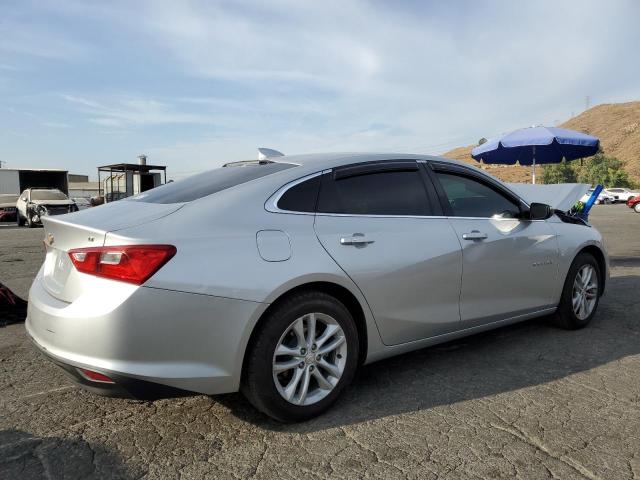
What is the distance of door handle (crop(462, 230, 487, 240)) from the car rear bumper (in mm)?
1670

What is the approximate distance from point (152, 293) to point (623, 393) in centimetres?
288

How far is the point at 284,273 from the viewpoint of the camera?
2738mm

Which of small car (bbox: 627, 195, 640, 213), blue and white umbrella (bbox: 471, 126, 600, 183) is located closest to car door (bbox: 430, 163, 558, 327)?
blue and white umbrella (bbox: 471, 126, 600, 183)

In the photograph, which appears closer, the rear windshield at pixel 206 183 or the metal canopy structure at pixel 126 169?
the rear windshield at pixel 206 183

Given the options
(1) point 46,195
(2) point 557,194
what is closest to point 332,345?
(2) point 557,194

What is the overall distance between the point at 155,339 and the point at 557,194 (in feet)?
19.0

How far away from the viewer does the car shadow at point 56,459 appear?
2.38 metres

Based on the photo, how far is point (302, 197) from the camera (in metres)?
3.10

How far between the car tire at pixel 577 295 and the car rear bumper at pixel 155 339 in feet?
10.1

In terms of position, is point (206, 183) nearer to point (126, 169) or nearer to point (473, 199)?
point (473, 199)

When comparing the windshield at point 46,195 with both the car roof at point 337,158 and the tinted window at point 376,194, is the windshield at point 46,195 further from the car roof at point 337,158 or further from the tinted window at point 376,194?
the tinted window at point 376,194

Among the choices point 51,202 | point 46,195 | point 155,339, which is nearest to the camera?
point 155,339

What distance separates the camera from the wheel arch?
272cm

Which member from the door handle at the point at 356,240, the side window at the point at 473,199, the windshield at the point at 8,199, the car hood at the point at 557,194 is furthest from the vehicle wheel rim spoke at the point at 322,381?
the windshield at the point at 8,199
